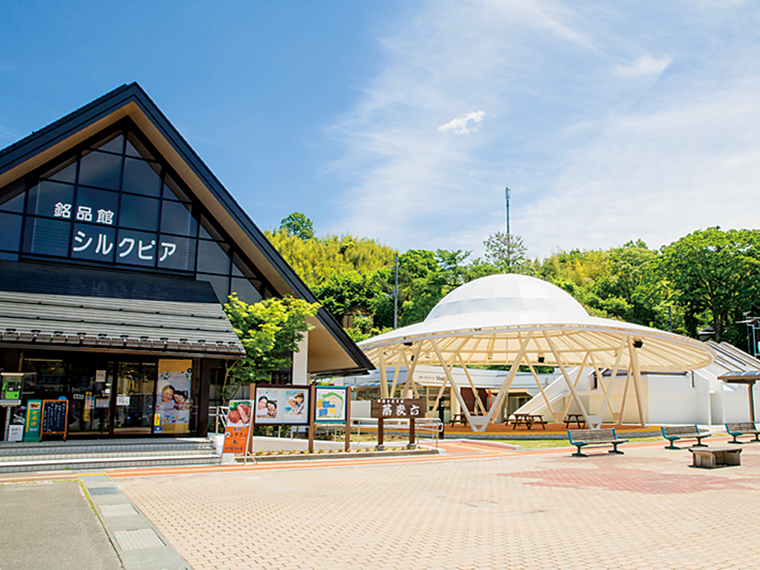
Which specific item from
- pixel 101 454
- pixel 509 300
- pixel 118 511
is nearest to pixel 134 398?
pixel 101 454

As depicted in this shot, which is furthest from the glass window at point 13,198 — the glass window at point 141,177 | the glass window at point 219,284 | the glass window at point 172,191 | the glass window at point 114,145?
the glass window at point 219,284

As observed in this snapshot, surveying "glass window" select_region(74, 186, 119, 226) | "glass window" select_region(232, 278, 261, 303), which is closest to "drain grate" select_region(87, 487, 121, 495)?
"glass window" select_region(232, 278, 261, 303)

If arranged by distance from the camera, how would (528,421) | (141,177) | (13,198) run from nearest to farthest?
(13,198) < (141,177) < (528,421)

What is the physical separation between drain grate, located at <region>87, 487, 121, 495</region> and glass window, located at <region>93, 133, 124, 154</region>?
41.0 ft

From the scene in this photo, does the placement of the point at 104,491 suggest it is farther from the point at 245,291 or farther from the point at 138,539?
the point at 245,291

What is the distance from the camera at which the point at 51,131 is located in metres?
16.8

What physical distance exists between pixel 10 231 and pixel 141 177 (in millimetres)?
4134

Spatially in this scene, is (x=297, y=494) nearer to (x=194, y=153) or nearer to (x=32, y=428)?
(x=32, y=428)

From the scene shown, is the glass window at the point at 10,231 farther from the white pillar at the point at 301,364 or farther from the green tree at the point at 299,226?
the green tree at the point at 299,226

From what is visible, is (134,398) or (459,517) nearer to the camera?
(459,517)

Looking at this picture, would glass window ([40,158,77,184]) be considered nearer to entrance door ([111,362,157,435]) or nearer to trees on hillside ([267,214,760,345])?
entrance door ([111,362,157,435])

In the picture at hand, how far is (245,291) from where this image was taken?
20.6 metres

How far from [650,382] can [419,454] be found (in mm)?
25975

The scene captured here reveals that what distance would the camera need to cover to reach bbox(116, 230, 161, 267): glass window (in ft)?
61.9
